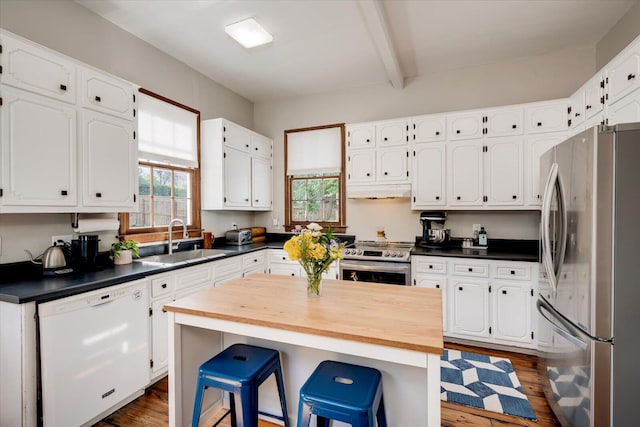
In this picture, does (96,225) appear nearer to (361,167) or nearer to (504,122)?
(361,167)

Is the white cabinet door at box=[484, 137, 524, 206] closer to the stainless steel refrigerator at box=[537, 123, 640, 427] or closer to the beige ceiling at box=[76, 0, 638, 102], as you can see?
the beige ceiling at box=[76, 0, 638, 102]

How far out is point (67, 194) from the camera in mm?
2049

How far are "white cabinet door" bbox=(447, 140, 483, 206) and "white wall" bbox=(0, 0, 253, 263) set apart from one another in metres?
2.89

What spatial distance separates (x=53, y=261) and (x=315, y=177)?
9.95 ft

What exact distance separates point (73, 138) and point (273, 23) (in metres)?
1.83

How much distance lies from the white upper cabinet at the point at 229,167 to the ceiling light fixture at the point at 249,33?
38.5 inches

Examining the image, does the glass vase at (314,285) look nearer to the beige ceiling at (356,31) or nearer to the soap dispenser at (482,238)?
the beige ceiling at (356,31)

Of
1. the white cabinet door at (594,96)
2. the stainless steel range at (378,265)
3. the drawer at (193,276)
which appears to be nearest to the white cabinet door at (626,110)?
the white cabinet door at (594,96)

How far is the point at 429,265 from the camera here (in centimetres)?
313

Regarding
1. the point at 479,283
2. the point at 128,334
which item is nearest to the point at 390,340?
the point at 128,334

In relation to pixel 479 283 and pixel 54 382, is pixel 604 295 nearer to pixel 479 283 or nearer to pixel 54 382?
pixel 479 283

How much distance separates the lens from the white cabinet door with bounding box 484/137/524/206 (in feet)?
10.1

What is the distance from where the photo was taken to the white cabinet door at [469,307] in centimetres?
295

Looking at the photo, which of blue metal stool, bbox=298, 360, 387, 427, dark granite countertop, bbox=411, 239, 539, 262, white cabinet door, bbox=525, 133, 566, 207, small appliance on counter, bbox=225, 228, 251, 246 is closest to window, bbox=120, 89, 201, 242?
small appliance on counter, bbox=225, 228, 251, 246
